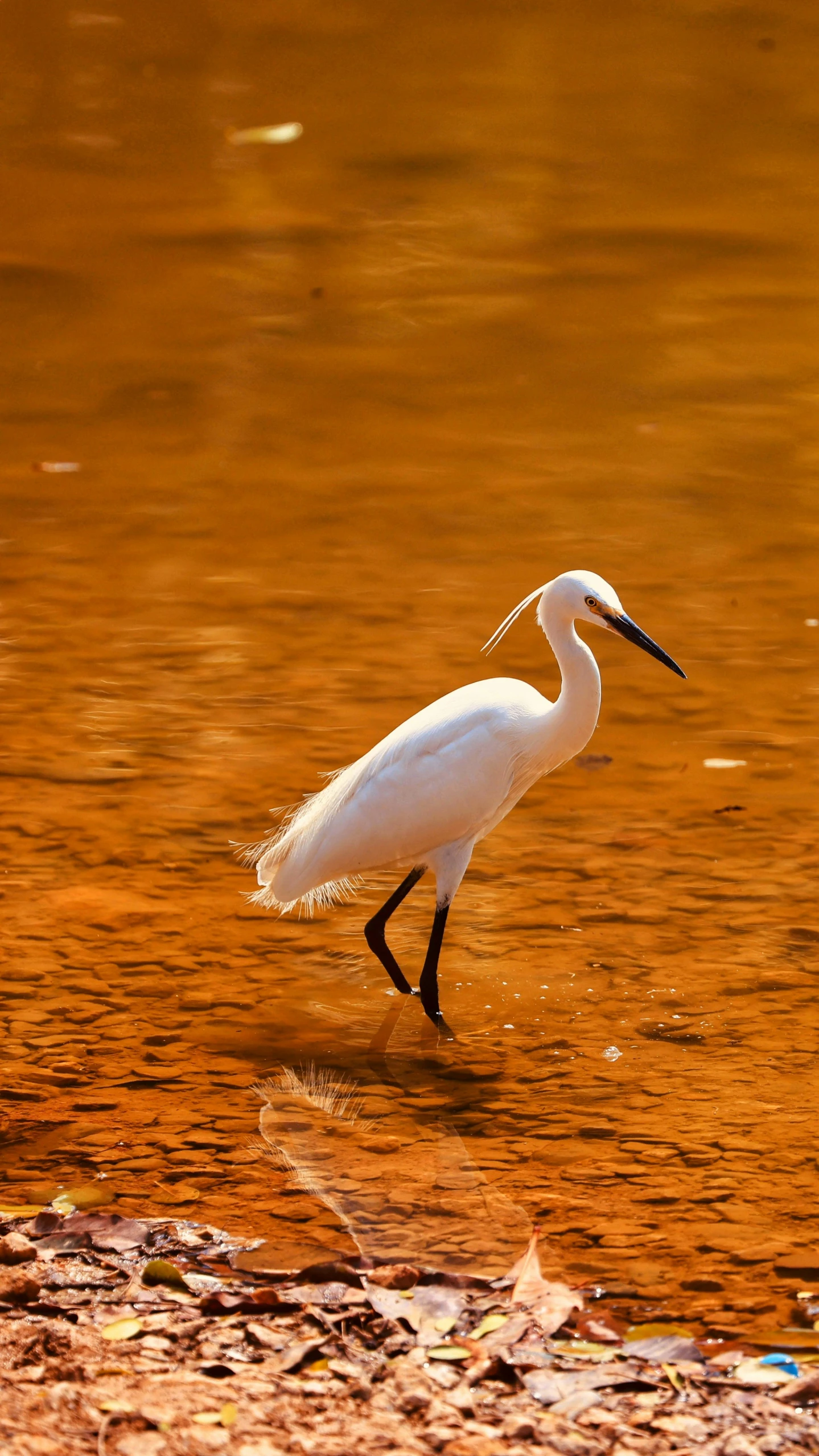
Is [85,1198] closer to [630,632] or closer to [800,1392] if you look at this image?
[800,1392]

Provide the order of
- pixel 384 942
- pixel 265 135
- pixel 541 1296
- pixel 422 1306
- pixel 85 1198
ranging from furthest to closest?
pixel 265 135 → pixel 384 942 → pixel 85 1198 → pixel 541 1296 → pixel 422 1306

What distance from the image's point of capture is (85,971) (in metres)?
4.79

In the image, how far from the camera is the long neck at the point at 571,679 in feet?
15.3

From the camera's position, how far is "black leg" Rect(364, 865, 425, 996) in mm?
4734

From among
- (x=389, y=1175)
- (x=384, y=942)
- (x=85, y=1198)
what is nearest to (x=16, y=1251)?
(x=85, y=1198)

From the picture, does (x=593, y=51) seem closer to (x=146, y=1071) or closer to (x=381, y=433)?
(x=381, y=433)

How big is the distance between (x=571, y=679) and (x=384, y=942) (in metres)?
0.93

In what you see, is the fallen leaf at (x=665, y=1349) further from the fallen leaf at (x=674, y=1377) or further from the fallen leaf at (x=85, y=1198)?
the fallen leaf at (x=85, y=1198)

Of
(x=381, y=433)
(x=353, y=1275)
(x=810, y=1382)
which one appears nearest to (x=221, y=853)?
(x=353, y=1275)

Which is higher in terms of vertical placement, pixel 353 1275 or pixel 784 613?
pixel 353 1275

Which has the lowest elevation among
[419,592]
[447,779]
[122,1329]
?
[419,592]

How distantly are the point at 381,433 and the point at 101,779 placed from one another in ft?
16.8

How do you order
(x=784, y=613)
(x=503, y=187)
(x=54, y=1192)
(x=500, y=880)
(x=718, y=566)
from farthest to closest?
1. (x=503, y=187)
2. (x=718, y=566)
3. (x=784, y=613)
4. (x=500, y=880)
5. (x=54, y=1192)

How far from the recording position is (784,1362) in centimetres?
304
